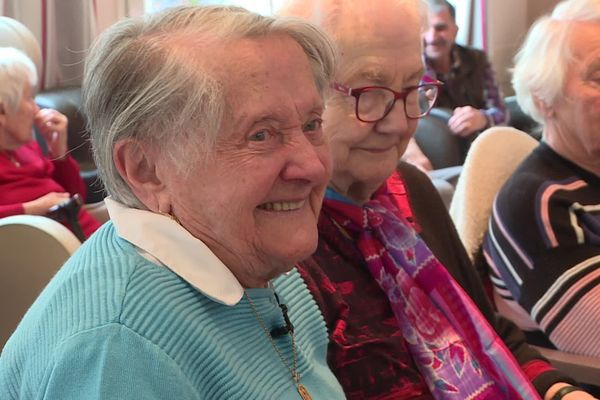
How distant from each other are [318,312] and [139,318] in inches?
16.1

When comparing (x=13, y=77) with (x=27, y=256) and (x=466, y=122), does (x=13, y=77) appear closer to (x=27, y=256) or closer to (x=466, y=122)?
(x=27, y=256)

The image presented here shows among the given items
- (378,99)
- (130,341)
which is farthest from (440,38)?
(130,341)

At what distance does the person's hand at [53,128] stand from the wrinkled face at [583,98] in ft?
5.66

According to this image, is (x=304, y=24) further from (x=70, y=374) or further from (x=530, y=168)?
(x=530, y=168)

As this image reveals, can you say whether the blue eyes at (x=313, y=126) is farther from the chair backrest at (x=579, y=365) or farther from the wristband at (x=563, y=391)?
the chair backrest at (x=579, y=365)

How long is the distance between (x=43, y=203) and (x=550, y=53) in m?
1.49

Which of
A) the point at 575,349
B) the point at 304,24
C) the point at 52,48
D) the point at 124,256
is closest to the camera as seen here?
the point at 124,256

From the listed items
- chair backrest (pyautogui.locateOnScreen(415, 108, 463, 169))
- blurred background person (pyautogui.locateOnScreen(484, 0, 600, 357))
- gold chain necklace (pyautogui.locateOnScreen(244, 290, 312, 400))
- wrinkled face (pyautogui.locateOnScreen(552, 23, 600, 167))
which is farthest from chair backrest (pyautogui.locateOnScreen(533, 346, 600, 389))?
chair backrest (pyautogui.locateOnScreen(415, 108, 463, 169))

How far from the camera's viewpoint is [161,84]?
0.87 meters

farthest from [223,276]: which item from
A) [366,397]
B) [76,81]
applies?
[76,81]

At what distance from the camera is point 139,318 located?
83 centimetres

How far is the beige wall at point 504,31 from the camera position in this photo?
4836mm

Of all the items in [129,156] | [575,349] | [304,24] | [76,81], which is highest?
[304,24]

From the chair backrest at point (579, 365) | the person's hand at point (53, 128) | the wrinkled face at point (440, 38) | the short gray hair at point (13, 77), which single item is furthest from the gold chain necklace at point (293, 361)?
the wrinkled face at point (440, 38)
